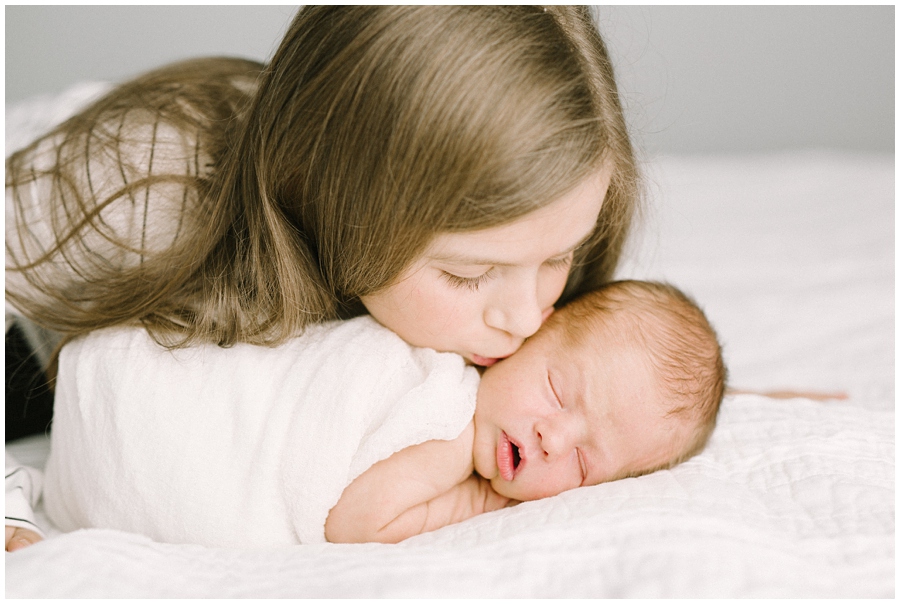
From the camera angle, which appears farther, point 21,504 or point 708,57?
point 708,57

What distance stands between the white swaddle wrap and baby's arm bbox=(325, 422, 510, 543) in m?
0.02

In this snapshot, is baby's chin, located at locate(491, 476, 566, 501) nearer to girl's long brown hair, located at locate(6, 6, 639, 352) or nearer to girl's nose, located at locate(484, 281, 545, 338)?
girl's nose, located at locate(484, 281, 545, 338)

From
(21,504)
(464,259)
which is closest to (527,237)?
(464,259)

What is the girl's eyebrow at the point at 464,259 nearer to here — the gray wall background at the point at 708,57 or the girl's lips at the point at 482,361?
the girl's lips at the point at 482,361

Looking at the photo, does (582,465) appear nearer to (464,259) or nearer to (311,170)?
(464,259)

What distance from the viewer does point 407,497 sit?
0.83m

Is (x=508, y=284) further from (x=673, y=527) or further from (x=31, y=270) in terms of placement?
(x=31, y=270)

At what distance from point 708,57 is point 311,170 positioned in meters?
1.95

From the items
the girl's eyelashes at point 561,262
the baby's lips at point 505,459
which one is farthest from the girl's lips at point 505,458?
the girl's eyelashes at point 561,262

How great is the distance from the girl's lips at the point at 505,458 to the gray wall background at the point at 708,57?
57.5 inches

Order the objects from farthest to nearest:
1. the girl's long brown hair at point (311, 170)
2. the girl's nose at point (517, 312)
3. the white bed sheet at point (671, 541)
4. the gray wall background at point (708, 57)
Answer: the gray wall background at point (708, 57), the girl's nose at point (517, 312), the girl's long brown hair at point (311, 170), the white bed sheet at point (671, 541)

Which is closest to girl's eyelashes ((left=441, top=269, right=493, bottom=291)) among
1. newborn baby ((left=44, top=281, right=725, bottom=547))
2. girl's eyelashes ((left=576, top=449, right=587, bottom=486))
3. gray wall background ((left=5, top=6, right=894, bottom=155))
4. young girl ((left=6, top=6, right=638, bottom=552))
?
young girl ((left=6, top=6, right=638, bottom=552))

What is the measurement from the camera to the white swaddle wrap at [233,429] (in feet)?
2.68

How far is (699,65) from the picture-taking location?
7.93 ft
